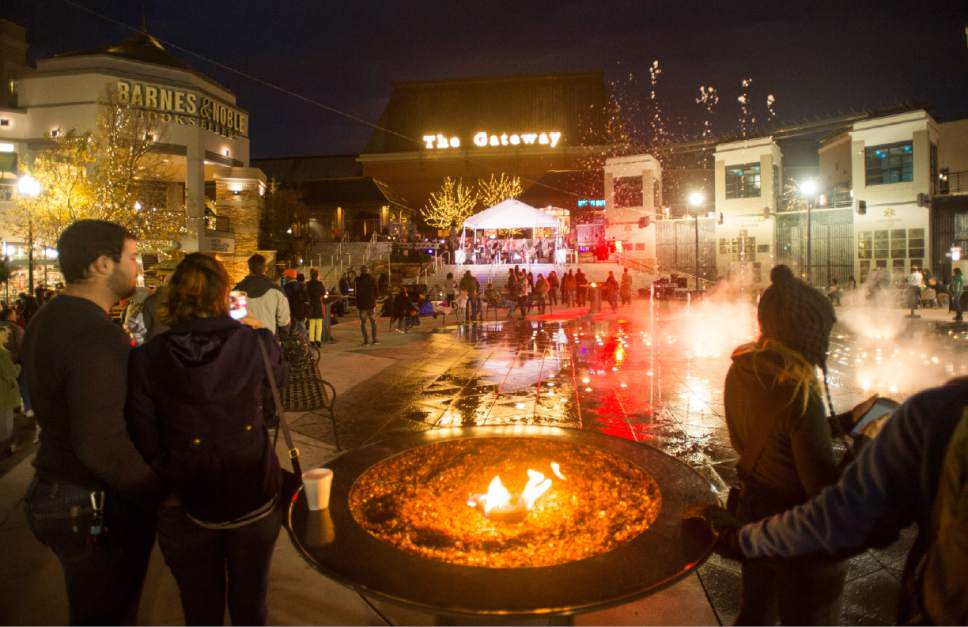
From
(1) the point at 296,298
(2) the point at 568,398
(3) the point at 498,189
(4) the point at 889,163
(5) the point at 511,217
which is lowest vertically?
(2) the point at 568,398

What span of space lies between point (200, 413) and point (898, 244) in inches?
1265

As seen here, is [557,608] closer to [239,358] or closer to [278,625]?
[239,358]

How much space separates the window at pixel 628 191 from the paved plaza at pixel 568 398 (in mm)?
16919

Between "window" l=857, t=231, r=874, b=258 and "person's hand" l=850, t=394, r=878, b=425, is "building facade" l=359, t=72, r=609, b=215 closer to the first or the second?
"window" l=857, t=231, r=874, b=258

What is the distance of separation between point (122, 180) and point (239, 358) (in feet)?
71.1

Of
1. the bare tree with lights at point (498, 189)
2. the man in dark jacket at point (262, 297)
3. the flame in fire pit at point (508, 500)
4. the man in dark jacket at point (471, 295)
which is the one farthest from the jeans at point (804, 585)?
the bare tree with lights at point (498, 189)

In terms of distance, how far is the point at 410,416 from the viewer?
708 centimetres

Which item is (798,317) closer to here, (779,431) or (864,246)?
(779,431)

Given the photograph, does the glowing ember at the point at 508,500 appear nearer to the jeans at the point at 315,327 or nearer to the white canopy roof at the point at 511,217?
the jeans at the point at 315,327

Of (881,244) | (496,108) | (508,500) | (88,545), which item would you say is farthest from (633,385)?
(496,108)

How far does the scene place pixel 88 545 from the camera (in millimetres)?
1987

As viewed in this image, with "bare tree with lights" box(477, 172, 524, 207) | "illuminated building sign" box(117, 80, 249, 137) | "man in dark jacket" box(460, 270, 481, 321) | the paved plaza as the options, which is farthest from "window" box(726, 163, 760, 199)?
"illuminated building sign" box(117, 80, 249, 137)

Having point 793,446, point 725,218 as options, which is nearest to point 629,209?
point 725,218

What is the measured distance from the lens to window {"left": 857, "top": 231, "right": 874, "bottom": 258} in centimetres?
2714
